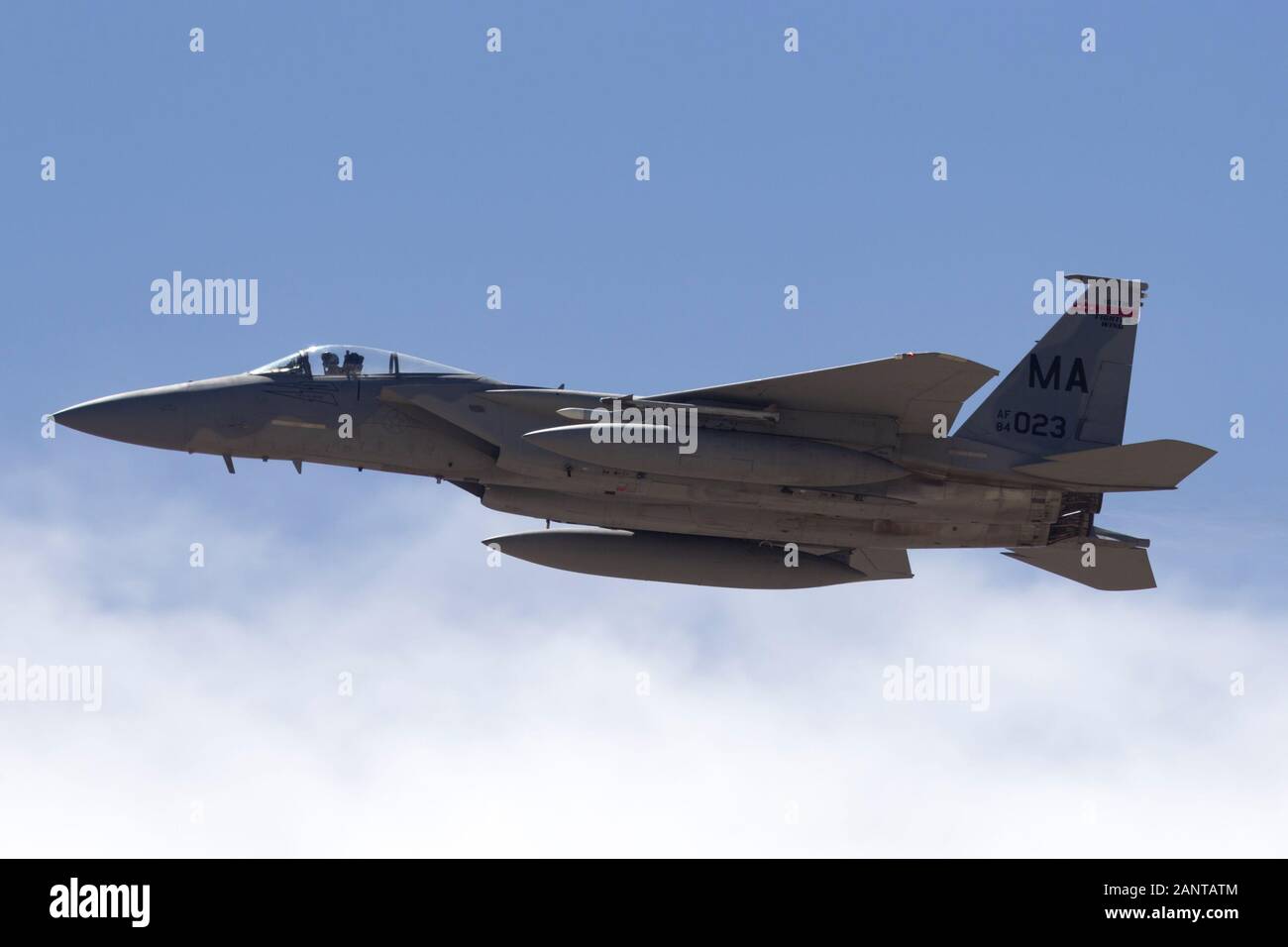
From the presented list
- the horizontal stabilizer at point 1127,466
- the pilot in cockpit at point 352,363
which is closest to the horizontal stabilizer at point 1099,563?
the horizontal stabilizer at point 1127,466

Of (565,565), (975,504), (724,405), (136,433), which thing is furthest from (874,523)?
(136,433)

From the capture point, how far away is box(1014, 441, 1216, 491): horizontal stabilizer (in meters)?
20.7

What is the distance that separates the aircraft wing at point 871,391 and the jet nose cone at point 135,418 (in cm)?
651

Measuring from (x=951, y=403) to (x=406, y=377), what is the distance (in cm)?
759

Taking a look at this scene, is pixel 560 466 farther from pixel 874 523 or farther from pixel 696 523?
pixel 874 523

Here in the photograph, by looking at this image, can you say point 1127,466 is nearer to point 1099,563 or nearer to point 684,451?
point 1099,563

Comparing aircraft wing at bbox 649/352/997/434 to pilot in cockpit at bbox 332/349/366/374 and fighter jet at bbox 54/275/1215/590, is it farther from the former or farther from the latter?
pilot in cockpit at bbox 332/349/366/374

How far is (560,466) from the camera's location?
20703 millimetres

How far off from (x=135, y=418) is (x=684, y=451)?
293 inches

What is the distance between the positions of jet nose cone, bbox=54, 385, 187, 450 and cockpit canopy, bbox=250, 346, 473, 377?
1280 millimetres

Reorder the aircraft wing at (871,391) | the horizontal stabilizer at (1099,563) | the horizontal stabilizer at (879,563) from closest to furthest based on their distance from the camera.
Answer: the aircraft wing at (871,391)
the horizontal stabilizer at (1099,563)
the horizontal stabilizer at (879,563)

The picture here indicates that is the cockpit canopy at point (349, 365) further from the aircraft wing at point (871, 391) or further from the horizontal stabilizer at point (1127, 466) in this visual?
the horizontal stabilizer at point (1127, 466)

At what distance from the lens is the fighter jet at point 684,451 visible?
20.5 m

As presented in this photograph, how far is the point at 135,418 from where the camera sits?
67.8 feet
